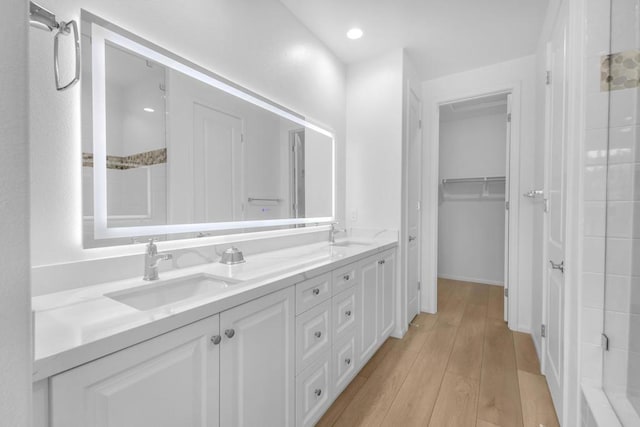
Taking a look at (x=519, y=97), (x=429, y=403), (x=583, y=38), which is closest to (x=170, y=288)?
(x=429, y=403)

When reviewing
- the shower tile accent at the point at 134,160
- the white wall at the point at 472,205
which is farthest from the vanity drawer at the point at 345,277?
the white wall at the point at 472,205

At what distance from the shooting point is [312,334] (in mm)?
1398

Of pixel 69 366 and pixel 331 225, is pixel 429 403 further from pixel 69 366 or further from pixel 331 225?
pixel 69 366

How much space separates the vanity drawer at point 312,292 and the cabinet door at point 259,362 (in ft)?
0.19

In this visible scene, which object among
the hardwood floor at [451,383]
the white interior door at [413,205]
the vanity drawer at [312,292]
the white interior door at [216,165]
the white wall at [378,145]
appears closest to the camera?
the vanity drawer at [312,292]

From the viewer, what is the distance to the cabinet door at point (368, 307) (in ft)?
6.23

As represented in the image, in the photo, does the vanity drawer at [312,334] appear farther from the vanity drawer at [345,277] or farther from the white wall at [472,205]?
the white wall at [472,205]

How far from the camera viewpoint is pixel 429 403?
5.52ft

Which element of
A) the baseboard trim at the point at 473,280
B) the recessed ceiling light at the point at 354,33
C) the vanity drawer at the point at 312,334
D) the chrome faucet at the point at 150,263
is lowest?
the baseboard trim at the point at 473,280

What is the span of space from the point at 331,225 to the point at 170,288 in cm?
154

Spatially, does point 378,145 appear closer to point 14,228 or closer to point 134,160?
point 134,160

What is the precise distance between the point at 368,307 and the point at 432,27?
7.21 ft

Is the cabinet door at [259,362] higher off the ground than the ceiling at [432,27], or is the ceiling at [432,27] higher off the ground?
the ceiling at [432,27]

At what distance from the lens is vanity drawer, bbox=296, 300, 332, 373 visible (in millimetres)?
1305
